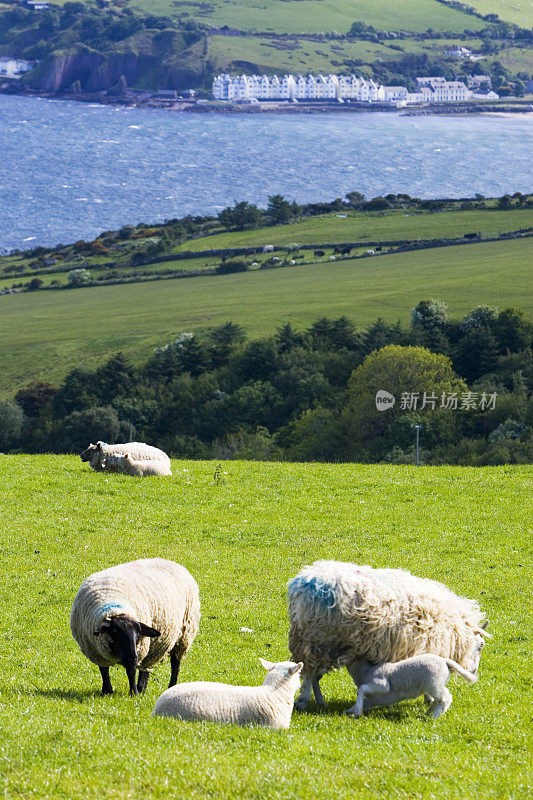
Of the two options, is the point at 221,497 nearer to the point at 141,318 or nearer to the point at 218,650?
the point at 218,650

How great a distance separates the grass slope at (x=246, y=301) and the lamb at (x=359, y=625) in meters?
70.2

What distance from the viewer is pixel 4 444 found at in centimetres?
6862

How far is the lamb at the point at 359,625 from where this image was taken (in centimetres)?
1260

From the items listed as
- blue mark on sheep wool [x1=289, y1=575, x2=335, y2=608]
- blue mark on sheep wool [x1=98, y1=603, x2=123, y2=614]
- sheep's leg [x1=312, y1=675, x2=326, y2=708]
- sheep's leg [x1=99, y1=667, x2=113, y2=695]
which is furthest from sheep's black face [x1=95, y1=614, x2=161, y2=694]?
sheep's leg [x1=312, y1=675, x2=326, y2=708]

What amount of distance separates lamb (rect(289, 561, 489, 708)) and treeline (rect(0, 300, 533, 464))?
32883mm

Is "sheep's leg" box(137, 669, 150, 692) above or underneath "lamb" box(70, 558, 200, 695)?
underneath

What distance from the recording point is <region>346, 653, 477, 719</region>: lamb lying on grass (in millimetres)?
11930

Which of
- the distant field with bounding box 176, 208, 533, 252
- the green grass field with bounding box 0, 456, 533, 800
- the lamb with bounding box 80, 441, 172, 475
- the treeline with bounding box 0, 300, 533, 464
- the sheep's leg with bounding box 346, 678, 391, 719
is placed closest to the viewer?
the green grass field with bounding box 0, 456, 533, 800

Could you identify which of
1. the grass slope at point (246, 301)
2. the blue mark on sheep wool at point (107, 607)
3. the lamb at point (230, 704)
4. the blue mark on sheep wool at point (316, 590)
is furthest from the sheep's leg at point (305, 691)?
the grass slope at point (246, 301)

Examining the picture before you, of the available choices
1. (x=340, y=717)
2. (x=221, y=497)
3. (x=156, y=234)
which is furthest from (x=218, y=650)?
(x=156, y=234)

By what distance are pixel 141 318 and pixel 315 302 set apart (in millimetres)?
18784

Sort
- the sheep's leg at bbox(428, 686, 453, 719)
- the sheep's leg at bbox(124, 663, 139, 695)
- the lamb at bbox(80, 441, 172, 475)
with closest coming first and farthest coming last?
the sheep's leg at bbox(428, 686, 453, 719) < the sheep's leg at bbox(124, 663, 139, 695) < the lamb at bbox(80, 441, 172, 475)

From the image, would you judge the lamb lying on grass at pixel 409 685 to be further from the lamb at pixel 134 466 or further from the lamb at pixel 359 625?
the lamb at pixel 134 466

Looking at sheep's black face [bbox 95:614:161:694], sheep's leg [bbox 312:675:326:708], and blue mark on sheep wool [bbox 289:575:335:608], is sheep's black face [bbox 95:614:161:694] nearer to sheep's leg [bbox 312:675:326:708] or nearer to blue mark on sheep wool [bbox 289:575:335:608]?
blue mark on sheep wool [bbox 289:575:335:608]
